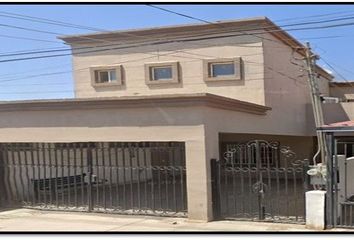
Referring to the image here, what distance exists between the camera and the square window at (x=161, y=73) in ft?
56.9

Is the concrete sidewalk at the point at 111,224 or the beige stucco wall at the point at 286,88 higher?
the beige stucco wall at the point at 286,88

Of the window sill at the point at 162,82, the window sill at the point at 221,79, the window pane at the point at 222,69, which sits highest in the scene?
the window pane at the point at 222,69

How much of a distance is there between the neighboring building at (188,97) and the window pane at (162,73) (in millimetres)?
→ 38

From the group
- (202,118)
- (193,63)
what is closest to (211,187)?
(202,118)

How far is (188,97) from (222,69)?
272 inches

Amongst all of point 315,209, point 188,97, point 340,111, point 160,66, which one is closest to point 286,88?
point 340,111

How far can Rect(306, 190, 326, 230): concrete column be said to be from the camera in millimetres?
8656

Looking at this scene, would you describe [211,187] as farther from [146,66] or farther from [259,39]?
[146,66]

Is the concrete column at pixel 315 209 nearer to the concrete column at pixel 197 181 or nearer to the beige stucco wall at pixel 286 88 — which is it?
the concrete column at pixel 197 181

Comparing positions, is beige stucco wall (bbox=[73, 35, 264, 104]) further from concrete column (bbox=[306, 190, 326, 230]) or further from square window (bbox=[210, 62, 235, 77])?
concrete column (bbox=[306, 190, 326, 230])

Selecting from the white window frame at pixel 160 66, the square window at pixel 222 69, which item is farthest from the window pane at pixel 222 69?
the white window frame at pixel 160 66

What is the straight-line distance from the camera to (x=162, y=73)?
57.4 feet

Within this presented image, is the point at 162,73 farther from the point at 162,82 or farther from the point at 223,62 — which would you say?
the point at 223,62

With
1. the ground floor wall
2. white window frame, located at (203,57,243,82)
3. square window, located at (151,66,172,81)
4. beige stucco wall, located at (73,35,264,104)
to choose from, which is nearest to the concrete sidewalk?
the ground floor wall
